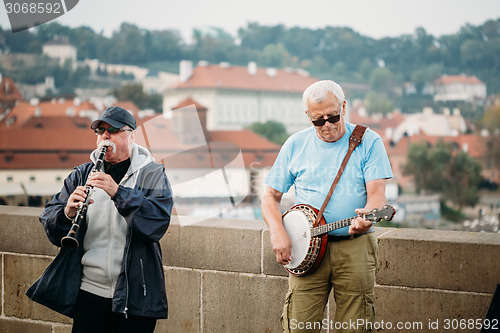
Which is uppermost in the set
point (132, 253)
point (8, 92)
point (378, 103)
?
point (8, 92)

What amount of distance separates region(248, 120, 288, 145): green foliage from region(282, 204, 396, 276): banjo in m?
128

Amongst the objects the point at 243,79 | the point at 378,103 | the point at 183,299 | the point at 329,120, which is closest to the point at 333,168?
the point at 329,120

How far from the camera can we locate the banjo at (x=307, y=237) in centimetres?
299

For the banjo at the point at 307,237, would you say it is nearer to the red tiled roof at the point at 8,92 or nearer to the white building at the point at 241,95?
the red tiled roof at the point at 8,92

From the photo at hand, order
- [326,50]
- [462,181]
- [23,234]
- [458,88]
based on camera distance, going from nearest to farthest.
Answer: [23,234] < [462,181] < [458,88] < [326,50]

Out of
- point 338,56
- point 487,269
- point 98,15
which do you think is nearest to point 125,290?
point 487,269

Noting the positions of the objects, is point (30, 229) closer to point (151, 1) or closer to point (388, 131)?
point (388, 131)

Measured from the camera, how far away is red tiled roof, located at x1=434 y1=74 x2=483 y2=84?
5827 inches

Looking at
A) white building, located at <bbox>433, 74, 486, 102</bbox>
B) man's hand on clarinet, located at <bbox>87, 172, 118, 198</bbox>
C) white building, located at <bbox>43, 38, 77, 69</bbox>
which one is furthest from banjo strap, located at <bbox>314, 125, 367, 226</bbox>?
white building, located at <bbox>433, 74, 486, 102</bbox>

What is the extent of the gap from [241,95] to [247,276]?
132 meters

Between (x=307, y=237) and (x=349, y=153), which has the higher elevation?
(x=349, y=153)

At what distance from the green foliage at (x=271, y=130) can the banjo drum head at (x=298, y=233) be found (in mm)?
128141

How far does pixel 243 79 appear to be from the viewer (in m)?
136

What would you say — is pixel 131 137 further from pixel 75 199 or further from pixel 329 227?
pixel 329 227
